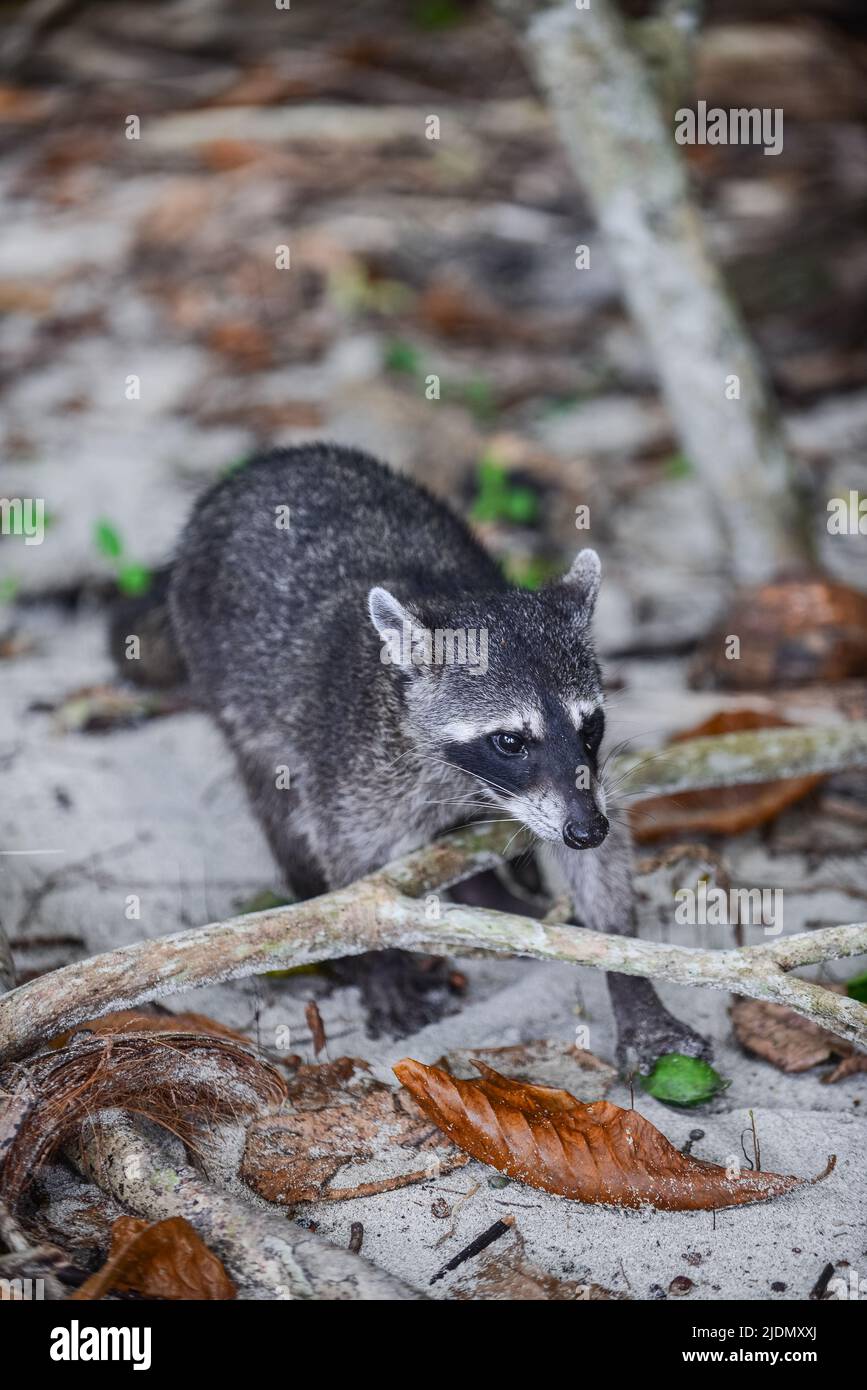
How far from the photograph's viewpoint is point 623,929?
4.30m

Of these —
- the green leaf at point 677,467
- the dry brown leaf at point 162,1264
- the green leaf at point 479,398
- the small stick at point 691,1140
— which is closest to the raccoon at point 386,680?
the small stick at point 691,1140

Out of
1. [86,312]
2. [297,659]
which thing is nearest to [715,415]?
[297,659]

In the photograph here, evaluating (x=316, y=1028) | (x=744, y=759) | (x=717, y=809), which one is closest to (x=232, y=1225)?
(x=316, y=1028)

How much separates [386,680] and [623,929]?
3.78 feet

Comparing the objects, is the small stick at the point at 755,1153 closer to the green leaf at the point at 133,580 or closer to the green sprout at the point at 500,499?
the green leaf at the point at 133,580

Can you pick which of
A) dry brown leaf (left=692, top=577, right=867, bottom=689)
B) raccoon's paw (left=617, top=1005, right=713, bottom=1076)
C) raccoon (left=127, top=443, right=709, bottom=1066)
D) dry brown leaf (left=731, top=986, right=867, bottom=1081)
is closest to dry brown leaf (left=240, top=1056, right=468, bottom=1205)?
raccoon (left=127, top=443, right=709, bottom=1066)

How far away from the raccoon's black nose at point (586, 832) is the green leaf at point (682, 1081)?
65 centimetres

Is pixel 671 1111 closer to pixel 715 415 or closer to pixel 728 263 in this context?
pixel 715 415

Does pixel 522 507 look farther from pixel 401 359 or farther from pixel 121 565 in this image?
pixel 121 565

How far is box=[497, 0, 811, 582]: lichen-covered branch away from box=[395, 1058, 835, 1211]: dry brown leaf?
3431 millimetres

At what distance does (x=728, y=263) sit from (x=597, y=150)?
10.5 ft

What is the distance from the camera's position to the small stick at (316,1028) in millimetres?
3992

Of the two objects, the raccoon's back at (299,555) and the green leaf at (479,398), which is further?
the green leaf at (479,398)

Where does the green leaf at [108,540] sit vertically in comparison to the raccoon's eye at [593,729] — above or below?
above
